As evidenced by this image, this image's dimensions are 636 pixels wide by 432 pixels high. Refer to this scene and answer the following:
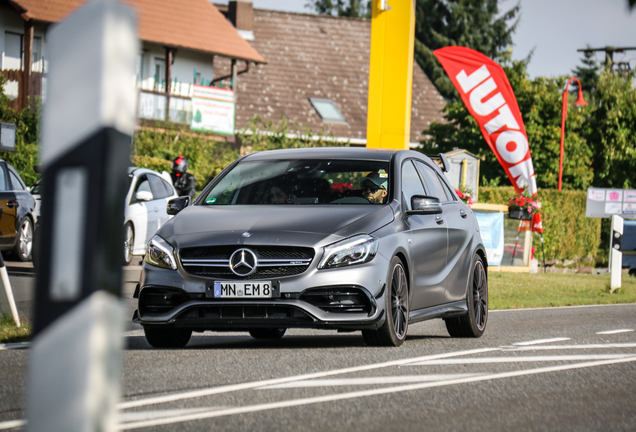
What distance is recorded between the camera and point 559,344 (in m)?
9.55

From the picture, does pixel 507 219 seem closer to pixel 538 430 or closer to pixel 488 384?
pixel 488 384

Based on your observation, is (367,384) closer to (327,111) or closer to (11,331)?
(11,331)

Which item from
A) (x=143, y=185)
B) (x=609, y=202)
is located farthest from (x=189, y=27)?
(x=143, y=185)

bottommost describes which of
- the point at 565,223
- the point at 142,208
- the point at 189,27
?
the point at 565,223

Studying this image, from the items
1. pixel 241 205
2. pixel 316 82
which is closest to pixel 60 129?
pixel 241 205

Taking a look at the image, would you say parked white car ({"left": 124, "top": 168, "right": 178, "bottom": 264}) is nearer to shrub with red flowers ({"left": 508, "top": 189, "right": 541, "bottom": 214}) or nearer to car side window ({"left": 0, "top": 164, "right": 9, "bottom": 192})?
car side window ({"left": 0, "top": 164, "right": 9, "bottom": 192})

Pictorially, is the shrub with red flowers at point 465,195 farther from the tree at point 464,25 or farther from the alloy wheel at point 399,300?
the tree at point 464,25

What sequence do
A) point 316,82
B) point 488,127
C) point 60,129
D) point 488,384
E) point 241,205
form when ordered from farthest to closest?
1. point 316,82
2. point 488,127
3. point 241,205
4. point 488,384
5. point 60,129

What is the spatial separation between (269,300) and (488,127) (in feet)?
52.4

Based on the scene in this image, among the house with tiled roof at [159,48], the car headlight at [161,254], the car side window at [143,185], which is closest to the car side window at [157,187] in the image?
the car side window at [143,185]

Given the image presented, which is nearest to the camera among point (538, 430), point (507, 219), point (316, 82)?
point (538, 430)

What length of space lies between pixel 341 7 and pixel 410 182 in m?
70.8

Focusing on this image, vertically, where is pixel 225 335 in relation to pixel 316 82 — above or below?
below

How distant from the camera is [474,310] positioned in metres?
10.4
